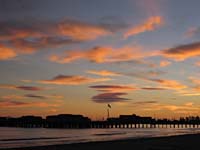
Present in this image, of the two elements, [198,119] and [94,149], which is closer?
[94,149]

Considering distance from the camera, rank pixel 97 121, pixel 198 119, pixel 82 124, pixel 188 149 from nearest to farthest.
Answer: pixel 188 149 < pixel 82 124 < pixel 97 121 < pixel 198 119

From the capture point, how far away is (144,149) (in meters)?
32.4

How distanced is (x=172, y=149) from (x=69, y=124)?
139 metres

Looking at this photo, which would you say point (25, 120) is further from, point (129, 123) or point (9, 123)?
point (129, 123)

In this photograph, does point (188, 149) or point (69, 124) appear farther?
point (69, 124)

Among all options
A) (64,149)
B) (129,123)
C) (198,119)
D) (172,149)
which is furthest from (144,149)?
(198,119)

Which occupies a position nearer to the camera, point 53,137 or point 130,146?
point 130,146

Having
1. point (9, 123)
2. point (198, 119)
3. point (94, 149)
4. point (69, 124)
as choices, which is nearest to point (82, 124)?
point (69, 124)

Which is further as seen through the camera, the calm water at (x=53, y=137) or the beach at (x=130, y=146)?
the calm water at (x=53, y=137)

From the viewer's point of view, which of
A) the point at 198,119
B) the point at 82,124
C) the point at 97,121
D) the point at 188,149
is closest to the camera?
the point at 188,149

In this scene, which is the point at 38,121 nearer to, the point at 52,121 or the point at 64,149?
the point at 52,121

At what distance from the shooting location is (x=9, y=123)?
626 feet

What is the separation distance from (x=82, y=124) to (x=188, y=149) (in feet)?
450

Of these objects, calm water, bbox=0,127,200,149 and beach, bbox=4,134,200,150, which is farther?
calm water, bbox=0,127,200,149
